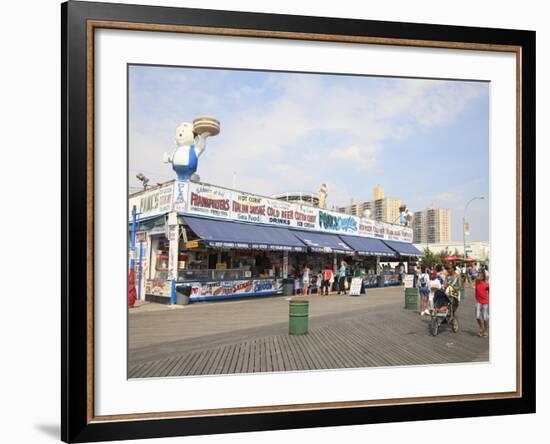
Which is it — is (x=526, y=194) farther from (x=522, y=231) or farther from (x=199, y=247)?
(x=199, y=247)

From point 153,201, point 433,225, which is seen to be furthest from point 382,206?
point 153,201

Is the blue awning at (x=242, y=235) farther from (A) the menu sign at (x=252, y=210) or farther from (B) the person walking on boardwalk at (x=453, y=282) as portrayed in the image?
(B) the person walking on boardwalk at (x=453, y=282)

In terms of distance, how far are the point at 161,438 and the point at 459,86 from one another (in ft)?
18.1

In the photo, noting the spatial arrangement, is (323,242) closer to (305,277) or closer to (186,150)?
(305,277)

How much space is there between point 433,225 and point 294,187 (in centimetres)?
246

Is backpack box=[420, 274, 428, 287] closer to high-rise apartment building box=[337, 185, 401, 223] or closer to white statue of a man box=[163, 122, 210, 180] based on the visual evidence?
high-rise apartment building box=[337, 185, 401, 223]

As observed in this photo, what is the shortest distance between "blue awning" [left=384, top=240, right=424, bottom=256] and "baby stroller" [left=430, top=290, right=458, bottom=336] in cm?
179

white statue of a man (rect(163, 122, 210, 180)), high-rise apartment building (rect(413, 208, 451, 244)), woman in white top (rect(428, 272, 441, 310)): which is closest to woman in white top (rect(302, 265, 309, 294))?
woman in white top (rect(428, 272, 441, 310))

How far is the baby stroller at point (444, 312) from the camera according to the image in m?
6.29

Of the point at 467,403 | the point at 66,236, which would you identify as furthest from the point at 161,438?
the point at 467,403

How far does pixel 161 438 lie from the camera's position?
4633mm

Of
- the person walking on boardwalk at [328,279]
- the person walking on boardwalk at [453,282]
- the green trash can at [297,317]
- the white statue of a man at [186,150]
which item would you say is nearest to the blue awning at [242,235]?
the person walking on boardwalk at [328,279]

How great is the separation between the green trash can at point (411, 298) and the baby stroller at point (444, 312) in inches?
15.0

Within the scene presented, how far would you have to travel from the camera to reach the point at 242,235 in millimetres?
11719
